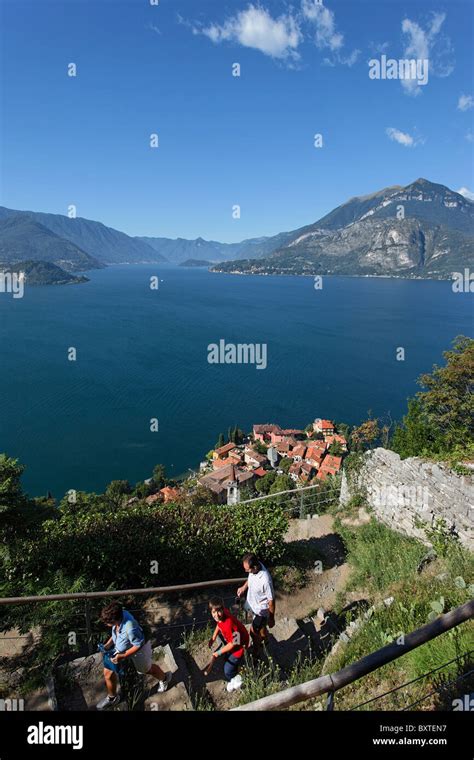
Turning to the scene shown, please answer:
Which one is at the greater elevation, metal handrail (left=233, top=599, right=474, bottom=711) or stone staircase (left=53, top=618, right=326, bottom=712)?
metal handrail (left=233, top=599, right=474, bottom=711)

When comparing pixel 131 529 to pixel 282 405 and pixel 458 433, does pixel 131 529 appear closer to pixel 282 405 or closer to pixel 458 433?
pixel 458 433

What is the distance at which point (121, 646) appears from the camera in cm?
355

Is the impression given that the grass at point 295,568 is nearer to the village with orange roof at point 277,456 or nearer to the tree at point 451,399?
the tree at point 451,399

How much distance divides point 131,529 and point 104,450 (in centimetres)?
3876

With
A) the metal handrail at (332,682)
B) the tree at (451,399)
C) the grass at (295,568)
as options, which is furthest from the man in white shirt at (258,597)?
the tree at (451,399)

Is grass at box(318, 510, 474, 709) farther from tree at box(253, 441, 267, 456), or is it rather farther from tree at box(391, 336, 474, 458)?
tree at box(253, 441, 267, 456)

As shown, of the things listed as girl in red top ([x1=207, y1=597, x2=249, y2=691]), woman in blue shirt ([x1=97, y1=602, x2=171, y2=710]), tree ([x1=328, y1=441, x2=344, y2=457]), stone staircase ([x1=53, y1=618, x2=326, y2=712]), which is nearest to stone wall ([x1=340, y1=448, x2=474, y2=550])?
stone staircase ([x1=53, y1=618, x2=326, y2=712])

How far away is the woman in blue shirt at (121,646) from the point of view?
11.6 feet

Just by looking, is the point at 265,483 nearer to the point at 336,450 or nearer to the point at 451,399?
the point at 336,450

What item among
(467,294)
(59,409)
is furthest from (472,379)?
(467,294)

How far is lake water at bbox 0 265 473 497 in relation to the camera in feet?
143

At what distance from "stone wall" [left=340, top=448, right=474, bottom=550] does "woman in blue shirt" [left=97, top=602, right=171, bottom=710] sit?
5507 millimetres

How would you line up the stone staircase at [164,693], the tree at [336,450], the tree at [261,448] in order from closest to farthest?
the stone staircase at [164,693] < the tree at [336,450] < the tree at [261,448]

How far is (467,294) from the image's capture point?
156625mm
